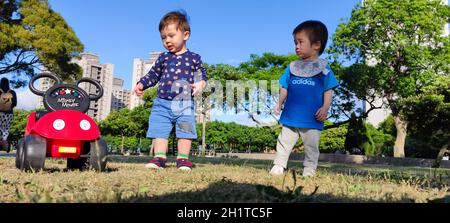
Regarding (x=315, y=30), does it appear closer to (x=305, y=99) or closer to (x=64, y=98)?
(x=305, y=99)

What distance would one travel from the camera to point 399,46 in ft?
69.9

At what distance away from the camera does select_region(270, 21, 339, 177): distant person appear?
4.18 m

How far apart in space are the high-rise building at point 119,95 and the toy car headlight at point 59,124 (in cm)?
10152

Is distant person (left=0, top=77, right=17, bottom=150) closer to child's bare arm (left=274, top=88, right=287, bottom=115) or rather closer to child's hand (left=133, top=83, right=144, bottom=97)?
child's hand (left=133, top=83, right=144, bottom=97)

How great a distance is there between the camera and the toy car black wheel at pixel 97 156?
3703mm

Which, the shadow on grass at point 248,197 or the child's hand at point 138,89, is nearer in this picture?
the shadow on grass at point 248,197

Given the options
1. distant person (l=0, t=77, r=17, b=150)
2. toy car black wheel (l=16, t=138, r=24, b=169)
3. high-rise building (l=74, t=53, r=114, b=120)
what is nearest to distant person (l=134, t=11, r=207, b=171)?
toy car black wheel (l=16, t=138, r=24, b=169)

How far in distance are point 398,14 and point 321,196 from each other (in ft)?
70.0

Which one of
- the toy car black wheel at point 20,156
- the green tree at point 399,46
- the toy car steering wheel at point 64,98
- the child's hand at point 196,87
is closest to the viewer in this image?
the toy car black wheel at point 20,156

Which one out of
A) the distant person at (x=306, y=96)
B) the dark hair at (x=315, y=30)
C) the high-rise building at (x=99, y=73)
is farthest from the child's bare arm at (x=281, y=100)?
the high-rise building at (x=99, y=73)

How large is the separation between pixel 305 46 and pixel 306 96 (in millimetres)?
568

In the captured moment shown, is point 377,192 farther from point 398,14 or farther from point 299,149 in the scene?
point 299,149

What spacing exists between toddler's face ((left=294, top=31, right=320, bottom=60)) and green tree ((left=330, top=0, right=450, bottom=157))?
57.2 feet

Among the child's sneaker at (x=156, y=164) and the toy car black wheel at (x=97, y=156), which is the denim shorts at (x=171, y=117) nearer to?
the child's sneaker at (x=156, y=164)
